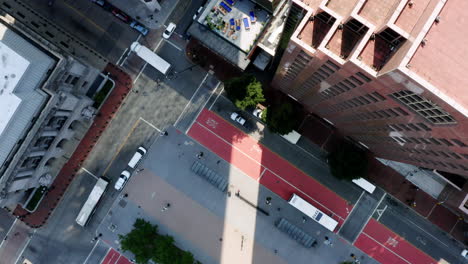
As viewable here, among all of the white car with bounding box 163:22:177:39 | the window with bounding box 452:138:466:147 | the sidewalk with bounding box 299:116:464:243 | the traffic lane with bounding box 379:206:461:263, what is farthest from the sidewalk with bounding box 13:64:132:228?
the traffic lane with bounding box 379:206:461:263

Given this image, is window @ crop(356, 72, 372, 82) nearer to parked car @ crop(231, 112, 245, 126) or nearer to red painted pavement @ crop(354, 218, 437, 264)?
parked car @ crop(231, 112, 245, 126)

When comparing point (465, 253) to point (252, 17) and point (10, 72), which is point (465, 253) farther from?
point (10, 72)

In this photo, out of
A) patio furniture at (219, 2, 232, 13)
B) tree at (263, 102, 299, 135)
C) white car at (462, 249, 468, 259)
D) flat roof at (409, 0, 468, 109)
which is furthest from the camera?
white car at (462, 249, 468, 259)

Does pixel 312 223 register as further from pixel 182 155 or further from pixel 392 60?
pixel 392 60

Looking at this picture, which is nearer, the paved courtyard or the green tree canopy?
the green tree canopy

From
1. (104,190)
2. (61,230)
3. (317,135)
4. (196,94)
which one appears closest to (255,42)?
(196,94)

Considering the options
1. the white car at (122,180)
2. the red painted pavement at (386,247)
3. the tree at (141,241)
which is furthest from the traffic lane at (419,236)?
the white car at (122,180)

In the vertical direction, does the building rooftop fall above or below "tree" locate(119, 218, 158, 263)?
above

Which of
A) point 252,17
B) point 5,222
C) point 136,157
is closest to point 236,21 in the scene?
point 252,17
